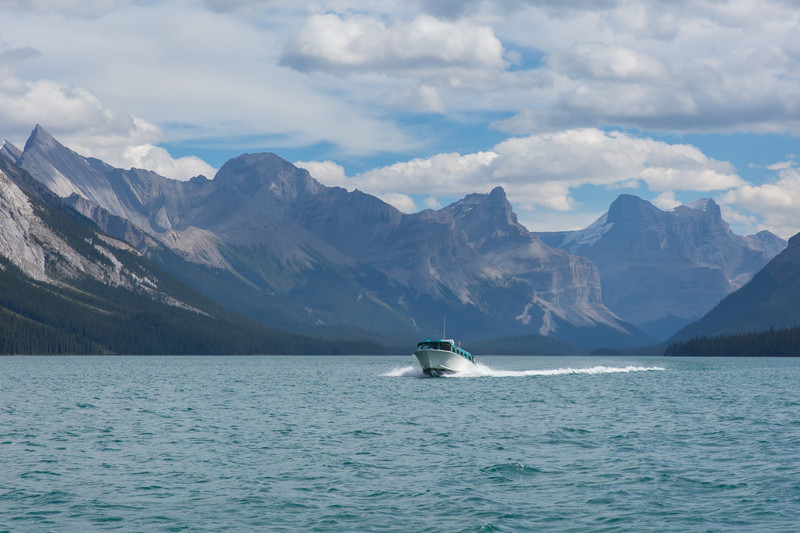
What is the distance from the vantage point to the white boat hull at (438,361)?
15975 centimetres

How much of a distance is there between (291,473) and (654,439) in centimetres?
3272

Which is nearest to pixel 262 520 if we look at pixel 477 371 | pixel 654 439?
pixel 654 439

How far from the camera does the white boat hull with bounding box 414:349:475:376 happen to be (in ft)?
524

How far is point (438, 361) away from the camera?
530ft

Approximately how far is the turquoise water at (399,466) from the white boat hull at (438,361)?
47059 mm

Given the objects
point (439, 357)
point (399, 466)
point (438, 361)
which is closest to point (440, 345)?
point (439, 357)

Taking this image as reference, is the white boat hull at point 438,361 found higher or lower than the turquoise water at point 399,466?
higher

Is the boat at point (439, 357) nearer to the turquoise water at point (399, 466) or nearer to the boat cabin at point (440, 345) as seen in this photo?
the boat cabin at point (440, 345)

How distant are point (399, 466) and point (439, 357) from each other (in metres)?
101

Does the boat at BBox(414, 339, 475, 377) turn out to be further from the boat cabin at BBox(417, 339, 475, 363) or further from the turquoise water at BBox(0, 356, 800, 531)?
the turquoise water at BBox(0, 356, 800, 531)

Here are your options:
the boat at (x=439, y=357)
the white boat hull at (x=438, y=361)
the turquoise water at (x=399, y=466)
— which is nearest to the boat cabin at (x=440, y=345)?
the boat at (x=439, y=357)

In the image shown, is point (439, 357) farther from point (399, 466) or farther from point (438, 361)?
point (399, 466)

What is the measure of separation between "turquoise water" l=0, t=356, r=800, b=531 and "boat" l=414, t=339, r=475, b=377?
4715cm

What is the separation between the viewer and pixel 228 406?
108438 millimetres
